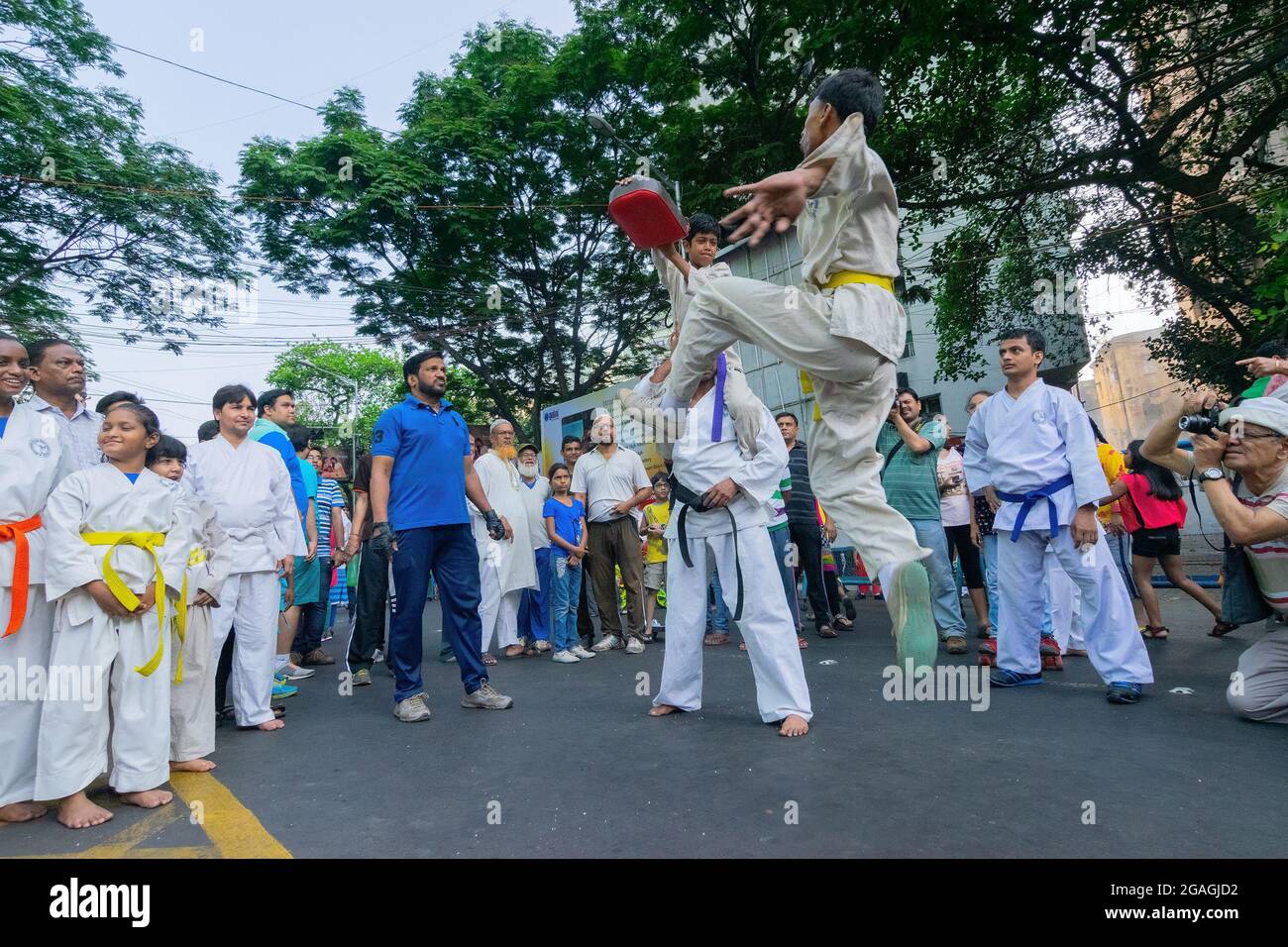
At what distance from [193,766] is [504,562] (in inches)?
143

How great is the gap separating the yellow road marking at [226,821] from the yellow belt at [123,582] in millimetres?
574

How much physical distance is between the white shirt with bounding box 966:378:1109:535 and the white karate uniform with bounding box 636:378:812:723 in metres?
1.66

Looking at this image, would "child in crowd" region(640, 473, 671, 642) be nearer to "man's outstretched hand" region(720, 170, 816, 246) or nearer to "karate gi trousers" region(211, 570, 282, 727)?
"karate gi trousers" region(211, 570, 282, 727)

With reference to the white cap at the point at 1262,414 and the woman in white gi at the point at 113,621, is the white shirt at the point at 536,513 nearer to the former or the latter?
the woman in white gi at the point at 113,621

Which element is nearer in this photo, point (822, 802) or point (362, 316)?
point (822, 802)

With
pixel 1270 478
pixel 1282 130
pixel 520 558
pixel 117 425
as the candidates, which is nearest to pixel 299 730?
pixel 117 425

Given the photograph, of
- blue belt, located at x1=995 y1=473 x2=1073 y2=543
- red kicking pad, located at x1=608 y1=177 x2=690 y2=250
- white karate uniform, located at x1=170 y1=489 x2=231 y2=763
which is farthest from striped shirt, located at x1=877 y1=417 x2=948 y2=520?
white karate uniform, located at x1=170 y1=489 x2=231 y2=763

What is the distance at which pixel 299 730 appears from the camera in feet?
14.9

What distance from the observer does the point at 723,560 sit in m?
4.42

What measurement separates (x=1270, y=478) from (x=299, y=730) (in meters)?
5.34

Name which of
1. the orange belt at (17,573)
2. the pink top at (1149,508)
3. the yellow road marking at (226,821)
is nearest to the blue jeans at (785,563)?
the pink top at (1149,508)

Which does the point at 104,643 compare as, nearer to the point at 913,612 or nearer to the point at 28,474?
the point at 28,474

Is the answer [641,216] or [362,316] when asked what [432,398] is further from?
[362,316]

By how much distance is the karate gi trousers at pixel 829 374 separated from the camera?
3078mm
